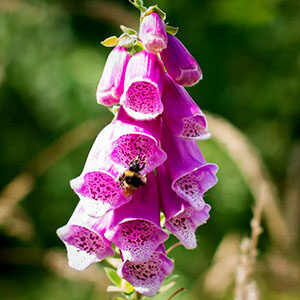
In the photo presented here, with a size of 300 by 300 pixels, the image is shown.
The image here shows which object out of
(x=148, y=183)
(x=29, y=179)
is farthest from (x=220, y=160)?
(x=148, y=183)

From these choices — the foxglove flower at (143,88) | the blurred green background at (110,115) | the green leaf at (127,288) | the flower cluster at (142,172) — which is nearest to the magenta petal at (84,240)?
the flower cluster at (142,172)

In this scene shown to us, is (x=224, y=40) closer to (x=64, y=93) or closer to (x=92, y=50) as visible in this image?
(x=92, y=50)

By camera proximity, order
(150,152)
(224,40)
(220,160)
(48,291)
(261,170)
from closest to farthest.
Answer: (150,152) → (261,170) → (48,291) → (220,160) → (224,40)

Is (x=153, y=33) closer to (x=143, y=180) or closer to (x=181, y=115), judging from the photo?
(x=181, y=115)

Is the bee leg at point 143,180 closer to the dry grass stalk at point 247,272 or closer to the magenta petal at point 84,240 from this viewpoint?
the magenta petal at point 84,240

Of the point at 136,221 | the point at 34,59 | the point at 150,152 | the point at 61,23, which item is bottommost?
the point at 136,221

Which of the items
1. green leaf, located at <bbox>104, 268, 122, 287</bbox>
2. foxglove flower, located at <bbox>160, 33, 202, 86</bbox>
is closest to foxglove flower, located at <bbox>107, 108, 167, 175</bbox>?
foxglove flower, located at <bbox>160, 33, 202, 86</bbox>

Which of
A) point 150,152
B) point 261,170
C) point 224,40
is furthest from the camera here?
point 224,40
